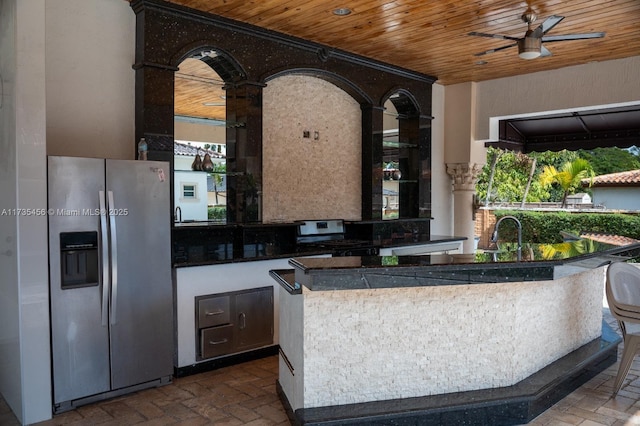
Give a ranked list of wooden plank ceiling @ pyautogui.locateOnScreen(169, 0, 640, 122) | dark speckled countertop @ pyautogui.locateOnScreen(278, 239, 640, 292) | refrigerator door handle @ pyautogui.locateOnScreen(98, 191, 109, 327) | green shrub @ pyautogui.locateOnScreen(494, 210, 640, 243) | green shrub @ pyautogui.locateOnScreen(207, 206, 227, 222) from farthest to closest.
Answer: green shrub @ pyautogui.locateOnScreen(494, 210, 640, 243), green shrub @ pyautogui.locateOnScreen(207, 206, 227, 222), wooden plank ceiling @ pyautogui.locateOnScreen(169, 0, 640, 122), refrigerator door handle @ pyautogui.locateOnScreen(98, 191, 109, 327), dark speckled countertop @ pyautogui.locateOnScreen(278, 239, 640, 292)

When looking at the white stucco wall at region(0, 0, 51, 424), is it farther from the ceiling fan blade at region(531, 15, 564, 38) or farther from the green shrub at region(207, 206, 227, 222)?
the ceiling fan blade at region(531, 15, 564, 38)

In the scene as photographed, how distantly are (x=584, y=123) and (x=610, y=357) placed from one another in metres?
4.47

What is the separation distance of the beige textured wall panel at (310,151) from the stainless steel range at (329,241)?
0.89 feet

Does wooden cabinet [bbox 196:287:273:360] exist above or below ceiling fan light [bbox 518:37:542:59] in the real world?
below

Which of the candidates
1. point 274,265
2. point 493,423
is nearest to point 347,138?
point 274,265

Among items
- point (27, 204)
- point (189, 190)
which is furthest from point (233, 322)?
point (27, 204)

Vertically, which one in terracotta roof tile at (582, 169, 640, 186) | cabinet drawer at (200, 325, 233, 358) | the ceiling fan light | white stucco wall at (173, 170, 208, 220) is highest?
the ceiling fan light

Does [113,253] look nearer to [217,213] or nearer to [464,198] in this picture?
[217,213]

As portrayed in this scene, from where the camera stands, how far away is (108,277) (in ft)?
11.6

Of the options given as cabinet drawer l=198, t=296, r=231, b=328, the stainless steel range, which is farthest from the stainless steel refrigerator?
the stainless steel range

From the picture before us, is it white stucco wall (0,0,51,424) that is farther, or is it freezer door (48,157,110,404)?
freezer door (48,157,110,404)

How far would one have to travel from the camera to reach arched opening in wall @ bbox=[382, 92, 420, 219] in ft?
22.4

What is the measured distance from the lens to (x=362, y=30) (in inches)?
200

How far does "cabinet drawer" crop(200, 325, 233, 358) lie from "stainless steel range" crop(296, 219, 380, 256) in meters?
1.12
